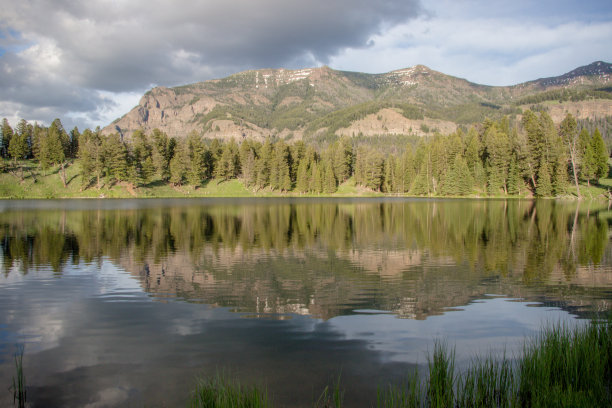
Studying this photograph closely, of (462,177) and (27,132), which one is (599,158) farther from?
(27,132)

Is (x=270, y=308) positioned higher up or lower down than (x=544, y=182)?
lower down

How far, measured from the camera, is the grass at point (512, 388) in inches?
247

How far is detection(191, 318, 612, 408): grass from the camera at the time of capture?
6270 millimetres

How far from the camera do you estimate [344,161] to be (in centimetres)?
14650

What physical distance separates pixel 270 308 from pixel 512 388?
8672mm

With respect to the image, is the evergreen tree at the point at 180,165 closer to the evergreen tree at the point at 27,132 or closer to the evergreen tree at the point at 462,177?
the evergreen tree at the point at 27,132

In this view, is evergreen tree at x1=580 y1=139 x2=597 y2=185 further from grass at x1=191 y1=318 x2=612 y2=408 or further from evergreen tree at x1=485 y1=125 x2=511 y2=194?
grass at x1=191 y1=318 x2=612 y2=408

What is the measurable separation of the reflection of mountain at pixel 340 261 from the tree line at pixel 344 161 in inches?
2969

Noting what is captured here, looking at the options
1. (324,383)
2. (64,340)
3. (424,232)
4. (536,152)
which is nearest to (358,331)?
(324,383)

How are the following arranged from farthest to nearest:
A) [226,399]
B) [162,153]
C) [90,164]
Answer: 1. [162,153]
2. [90,164]
3. [226,399]

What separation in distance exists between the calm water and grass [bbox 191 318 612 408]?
116 cm

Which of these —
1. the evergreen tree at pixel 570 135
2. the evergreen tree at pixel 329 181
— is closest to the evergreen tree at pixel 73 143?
the evergreen tree at pixel 329 181

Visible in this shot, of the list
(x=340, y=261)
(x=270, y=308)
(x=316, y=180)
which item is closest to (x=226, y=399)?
(x=270, y=308)

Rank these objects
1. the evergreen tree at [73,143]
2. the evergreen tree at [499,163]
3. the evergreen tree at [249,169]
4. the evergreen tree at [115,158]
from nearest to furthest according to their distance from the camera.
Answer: the evergreen tree at [499,163] < the evergreen tree at [115,158] < the evergreen tree at [73,143] < the evergreen tree at [249,169]
